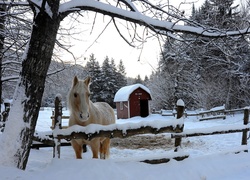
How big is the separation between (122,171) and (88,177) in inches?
21.3

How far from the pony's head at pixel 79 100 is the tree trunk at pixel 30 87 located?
31.9 inches

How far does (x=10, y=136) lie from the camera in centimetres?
264

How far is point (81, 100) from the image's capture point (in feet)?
11.5

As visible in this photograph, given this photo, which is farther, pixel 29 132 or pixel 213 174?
pixel 213 174

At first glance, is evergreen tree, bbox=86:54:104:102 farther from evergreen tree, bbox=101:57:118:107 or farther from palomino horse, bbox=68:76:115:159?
palomino horse, bbox=68:76:115:159

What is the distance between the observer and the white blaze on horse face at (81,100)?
3439 millimetres

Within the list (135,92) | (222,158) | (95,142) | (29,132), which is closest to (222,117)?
(135,92)

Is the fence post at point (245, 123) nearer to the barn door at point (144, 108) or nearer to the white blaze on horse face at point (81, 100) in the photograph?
the white blaze on horse face at point (81, 100)

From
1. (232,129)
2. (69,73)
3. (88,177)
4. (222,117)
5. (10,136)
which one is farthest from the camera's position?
(222,117)

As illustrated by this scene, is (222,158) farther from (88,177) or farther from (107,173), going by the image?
(88,177)

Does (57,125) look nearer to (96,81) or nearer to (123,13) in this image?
(123,13)

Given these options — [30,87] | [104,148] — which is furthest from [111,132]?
[104,148]

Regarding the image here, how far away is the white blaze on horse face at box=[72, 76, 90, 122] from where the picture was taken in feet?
11.3

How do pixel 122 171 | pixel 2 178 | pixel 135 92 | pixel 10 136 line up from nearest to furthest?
pixel 2 178, pixel 10 136, pixel 122 171, pixel 135 92
